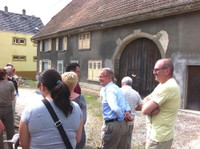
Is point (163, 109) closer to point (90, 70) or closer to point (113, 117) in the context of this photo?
point (113, 117)

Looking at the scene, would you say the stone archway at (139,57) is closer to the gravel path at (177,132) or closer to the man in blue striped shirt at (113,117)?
the gravel path at (177,132)

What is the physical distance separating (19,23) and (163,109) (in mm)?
35846

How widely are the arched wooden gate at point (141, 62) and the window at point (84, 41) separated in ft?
12.6

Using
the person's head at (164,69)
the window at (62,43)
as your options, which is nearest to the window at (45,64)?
the window at (62,43)

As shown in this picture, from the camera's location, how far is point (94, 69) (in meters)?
16.8

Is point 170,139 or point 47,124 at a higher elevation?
point 47,124

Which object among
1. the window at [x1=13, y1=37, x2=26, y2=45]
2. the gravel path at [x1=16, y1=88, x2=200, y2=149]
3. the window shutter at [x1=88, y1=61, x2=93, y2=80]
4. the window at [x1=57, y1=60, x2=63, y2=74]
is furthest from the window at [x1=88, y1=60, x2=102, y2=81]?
the window at [x1=13, y1=37, x2=26, y2=45]

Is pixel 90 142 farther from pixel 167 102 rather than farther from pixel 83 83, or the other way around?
pixel 83 83

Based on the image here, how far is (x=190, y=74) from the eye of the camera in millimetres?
10828

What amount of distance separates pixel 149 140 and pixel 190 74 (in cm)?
816

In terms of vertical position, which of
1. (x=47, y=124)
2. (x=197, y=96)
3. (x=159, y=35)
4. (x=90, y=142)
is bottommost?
(x=90, y=142)

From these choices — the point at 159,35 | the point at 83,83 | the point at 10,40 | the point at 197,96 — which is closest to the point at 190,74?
the point at 197,96

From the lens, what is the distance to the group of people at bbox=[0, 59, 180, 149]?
7.93ft

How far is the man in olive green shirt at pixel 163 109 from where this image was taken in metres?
3.19
